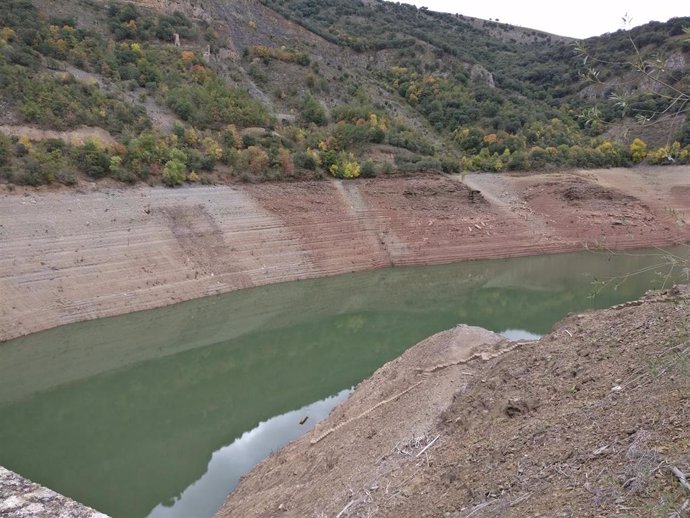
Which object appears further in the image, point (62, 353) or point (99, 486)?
point (62, 353)

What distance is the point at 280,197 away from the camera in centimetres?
2386

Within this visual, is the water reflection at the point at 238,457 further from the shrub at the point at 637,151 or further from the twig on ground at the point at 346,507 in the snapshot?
the shrub at the point at 637,151

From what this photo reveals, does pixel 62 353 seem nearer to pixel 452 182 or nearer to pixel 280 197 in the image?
pixel 280 197

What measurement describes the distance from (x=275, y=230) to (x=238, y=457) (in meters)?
13.7

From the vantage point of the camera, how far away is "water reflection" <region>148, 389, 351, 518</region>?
8.01 meters

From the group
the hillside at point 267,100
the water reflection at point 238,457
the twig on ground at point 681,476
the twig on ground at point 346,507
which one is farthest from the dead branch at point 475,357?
the hillside at point 267,100

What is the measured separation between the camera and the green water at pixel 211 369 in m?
9.09

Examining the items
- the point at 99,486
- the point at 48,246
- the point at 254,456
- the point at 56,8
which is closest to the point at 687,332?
the point at 254,456

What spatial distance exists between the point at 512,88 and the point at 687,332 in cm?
4856

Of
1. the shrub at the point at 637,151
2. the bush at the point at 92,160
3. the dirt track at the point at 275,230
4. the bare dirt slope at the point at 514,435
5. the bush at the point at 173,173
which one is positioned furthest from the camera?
the shrub at the point at 637,151

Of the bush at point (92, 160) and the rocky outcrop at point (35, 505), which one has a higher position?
the bush at point (92, 160)

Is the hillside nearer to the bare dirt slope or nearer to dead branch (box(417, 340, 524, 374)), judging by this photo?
dead branch (box(417, 340, 524, 374))

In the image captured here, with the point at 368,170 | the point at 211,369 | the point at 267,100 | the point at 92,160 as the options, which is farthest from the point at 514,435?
the point at 267,100

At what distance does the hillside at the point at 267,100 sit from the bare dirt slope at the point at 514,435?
957cm
